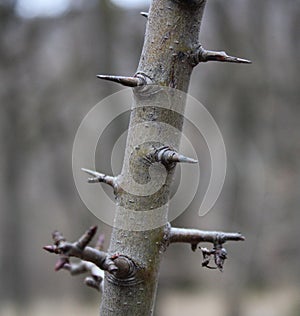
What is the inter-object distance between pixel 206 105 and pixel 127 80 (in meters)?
6.49

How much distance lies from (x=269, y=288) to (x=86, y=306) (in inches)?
130

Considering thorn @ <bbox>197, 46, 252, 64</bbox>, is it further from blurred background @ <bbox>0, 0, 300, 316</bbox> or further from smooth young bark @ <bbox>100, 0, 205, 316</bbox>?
blurred background @ <bbox>0, 0, 300, 316</bbox>

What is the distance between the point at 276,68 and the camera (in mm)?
6746

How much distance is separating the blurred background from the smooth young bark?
5.46m

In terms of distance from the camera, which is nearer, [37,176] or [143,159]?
[143,159]

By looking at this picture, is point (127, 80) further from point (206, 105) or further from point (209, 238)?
point (206, 105)

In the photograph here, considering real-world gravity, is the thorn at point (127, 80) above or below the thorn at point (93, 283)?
above

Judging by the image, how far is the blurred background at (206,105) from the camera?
21.9 ft

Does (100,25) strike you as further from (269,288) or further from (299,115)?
(269,288)

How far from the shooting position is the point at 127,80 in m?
0.66

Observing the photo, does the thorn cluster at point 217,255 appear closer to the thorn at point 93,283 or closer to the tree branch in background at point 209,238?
the tree branch in background at point 209,238

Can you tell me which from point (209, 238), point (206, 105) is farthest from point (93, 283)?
point (206, 105)

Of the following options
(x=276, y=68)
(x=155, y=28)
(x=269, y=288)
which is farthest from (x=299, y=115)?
(x=155, y=28)

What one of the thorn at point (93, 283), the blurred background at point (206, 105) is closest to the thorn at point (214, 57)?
the thorn at point (93, 283)
